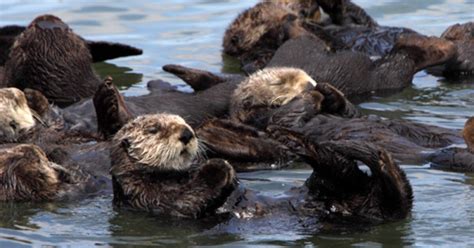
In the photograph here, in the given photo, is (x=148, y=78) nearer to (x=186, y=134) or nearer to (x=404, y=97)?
(x=404, y=97)

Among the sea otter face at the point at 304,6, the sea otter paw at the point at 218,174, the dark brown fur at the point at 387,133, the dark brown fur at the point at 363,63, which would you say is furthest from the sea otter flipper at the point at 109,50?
the sea otter paw at the point at 218,174

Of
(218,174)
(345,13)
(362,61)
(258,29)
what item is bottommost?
(218,174)

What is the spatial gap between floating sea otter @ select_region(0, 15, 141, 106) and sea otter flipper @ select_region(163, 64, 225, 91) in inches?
27.4

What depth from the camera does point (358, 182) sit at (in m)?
6.61

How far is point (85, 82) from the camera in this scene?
10242 mm

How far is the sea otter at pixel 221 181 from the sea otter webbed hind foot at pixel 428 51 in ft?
13.3

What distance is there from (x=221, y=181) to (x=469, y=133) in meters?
1.82

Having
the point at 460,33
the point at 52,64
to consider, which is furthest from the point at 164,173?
the point at 460,33

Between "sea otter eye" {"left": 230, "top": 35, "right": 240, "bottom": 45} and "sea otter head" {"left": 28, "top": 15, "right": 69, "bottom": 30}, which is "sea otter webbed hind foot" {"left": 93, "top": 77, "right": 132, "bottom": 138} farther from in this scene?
"sea otter eye" {"left": 230, "top": 35, "right": 240, "bottom": 45}

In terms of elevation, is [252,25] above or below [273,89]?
above

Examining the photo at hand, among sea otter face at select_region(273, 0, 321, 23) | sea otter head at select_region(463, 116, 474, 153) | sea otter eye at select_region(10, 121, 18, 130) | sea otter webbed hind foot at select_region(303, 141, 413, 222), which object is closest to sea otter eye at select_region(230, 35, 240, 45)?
sea otter face at select_region(273, 0, 321, 23)

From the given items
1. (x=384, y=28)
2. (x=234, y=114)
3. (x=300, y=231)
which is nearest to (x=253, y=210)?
(x=300, y=231)

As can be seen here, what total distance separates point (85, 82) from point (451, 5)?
5351 mm

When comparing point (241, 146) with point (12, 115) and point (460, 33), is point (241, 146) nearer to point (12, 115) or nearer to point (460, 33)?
point (12, 115)
